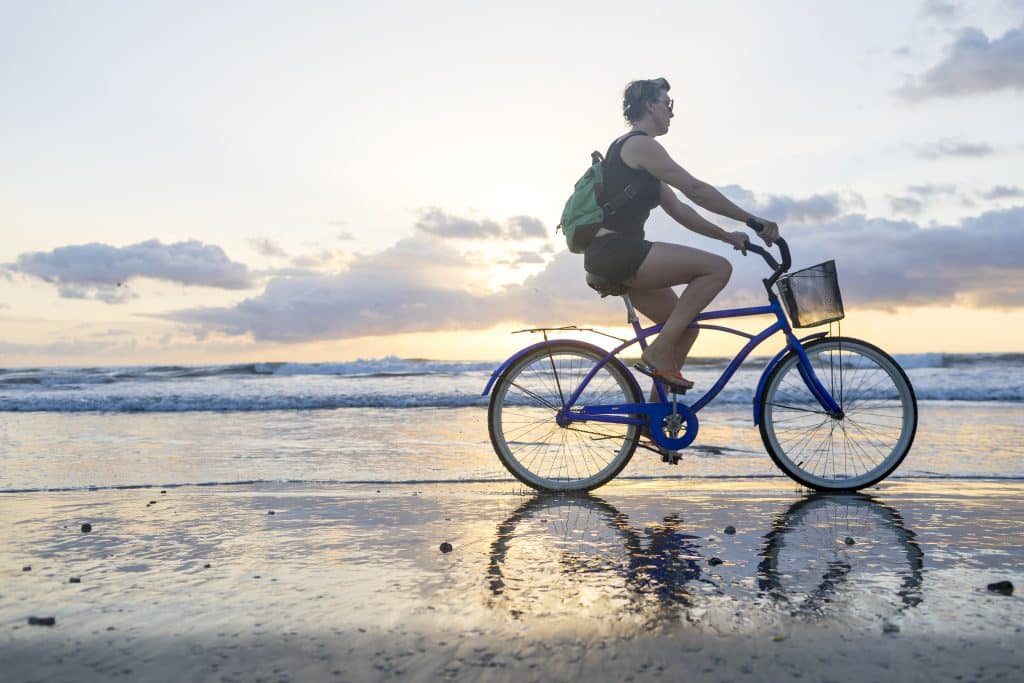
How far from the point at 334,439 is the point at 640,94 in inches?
189

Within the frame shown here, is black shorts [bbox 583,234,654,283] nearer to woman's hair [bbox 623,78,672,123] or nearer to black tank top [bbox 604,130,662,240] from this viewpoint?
black tank top [bbox 604,130,662,240]

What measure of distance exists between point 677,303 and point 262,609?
10.6 ft

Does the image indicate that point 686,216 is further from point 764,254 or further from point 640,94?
point 640,94

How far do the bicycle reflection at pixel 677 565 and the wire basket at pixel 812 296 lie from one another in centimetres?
127

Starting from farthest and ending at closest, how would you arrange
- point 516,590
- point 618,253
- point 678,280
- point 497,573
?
1. point 678,280
2. point 618,253
3. point 497,573
4. point 516,590

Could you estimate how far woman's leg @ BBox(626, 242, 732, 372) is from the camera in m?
4.92

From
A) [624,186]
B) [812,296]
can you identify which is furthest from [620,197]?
[812,296]

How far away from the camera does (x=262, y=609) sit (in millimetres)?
2590

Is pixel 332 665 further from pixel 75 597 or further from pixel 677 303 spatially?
pixel 677 303

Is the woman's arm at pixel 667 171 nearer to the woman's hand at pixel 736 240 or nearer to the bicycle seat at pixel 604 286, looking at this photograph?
the woman's hand at pixel 736 240

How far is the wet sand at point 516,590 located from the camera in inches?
83.9

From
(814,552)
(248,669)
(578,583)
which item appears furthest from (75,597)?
(814,552)

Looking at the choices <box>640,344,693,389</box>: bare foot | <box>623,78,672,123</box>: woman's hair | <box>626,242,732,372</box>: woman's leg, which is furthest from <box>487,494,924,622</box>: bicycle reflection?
<box>623,78,672,123</box>: woman's hair

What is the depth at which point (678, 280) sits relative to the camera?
16.3 ft
